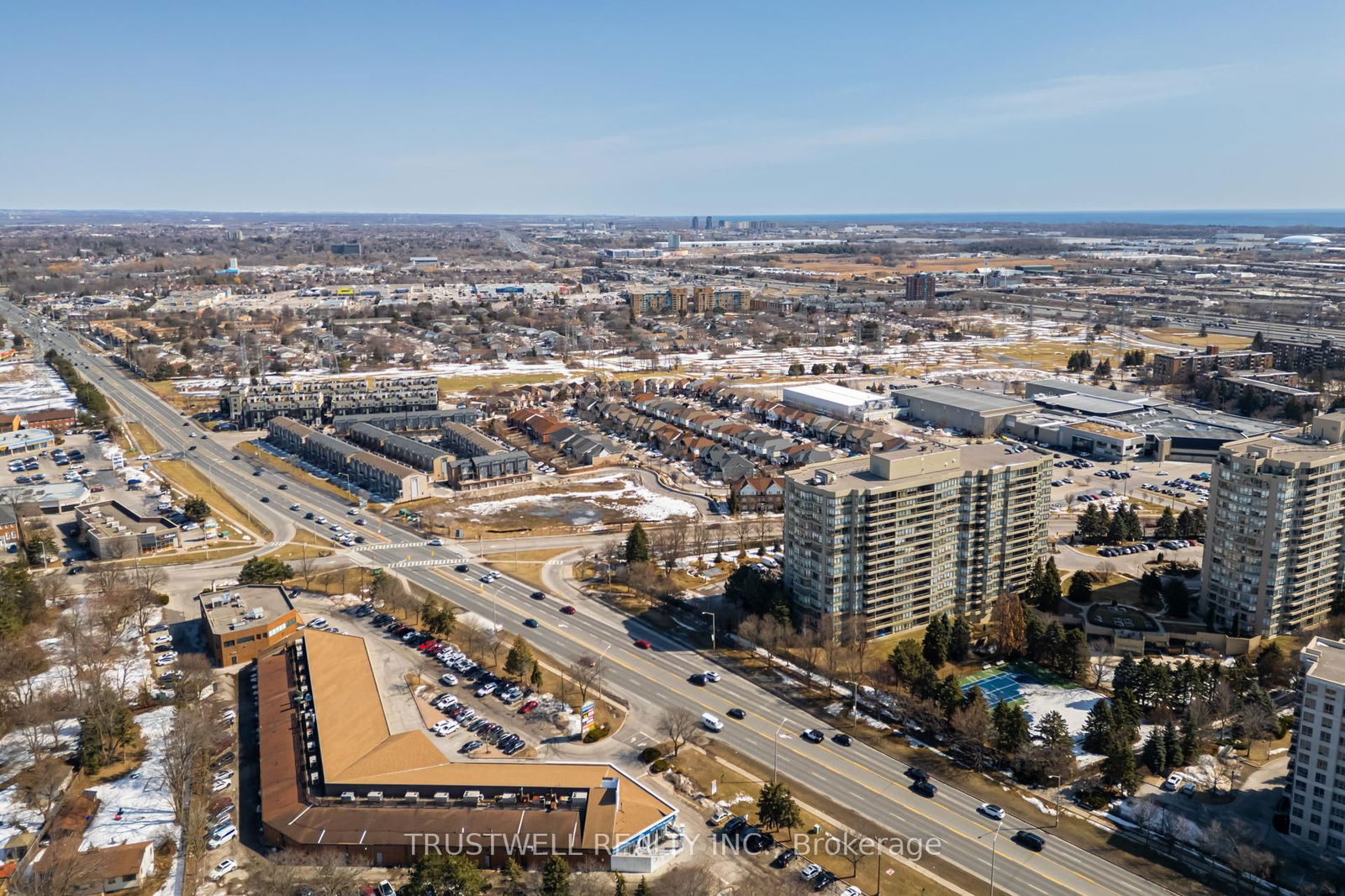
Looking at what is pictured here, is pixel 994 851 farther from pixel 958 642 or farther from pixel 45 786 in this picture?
pixel 45 786

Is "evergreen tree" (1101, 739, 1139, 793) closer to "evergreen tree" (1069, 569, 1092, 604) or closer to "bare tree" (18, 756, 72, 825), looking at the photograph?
"evergreen tree" (1069, 569, 1092, 604)

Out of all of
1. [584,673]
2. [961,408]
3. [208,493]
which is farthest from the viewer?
[961,408]

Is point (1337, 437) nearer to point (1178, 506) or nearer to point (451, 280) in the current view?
point (1178, 506)

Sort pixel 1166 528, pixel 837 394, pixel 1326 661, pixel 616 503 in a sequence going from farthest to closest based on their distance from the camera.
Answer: pixel 837 394, pixel 616 503, pixel 1166 528, pixel 1326 661

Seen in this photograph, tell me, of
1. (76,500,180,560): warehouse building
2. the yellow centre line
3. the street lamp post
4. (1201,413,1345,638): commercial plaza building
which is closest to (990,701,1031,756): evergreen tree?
the street lamp post

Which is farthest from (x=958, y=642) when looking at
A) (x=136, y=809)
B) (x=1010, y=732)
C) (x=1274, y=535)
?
(x=136, y=809)

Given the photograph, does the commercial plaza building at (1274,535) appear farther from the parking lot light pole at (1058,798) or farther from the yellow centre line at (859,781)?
the yellow centre line at (859,781)

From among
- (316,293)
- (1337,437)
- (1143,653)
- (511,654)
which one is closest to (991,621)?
(1143,653)
